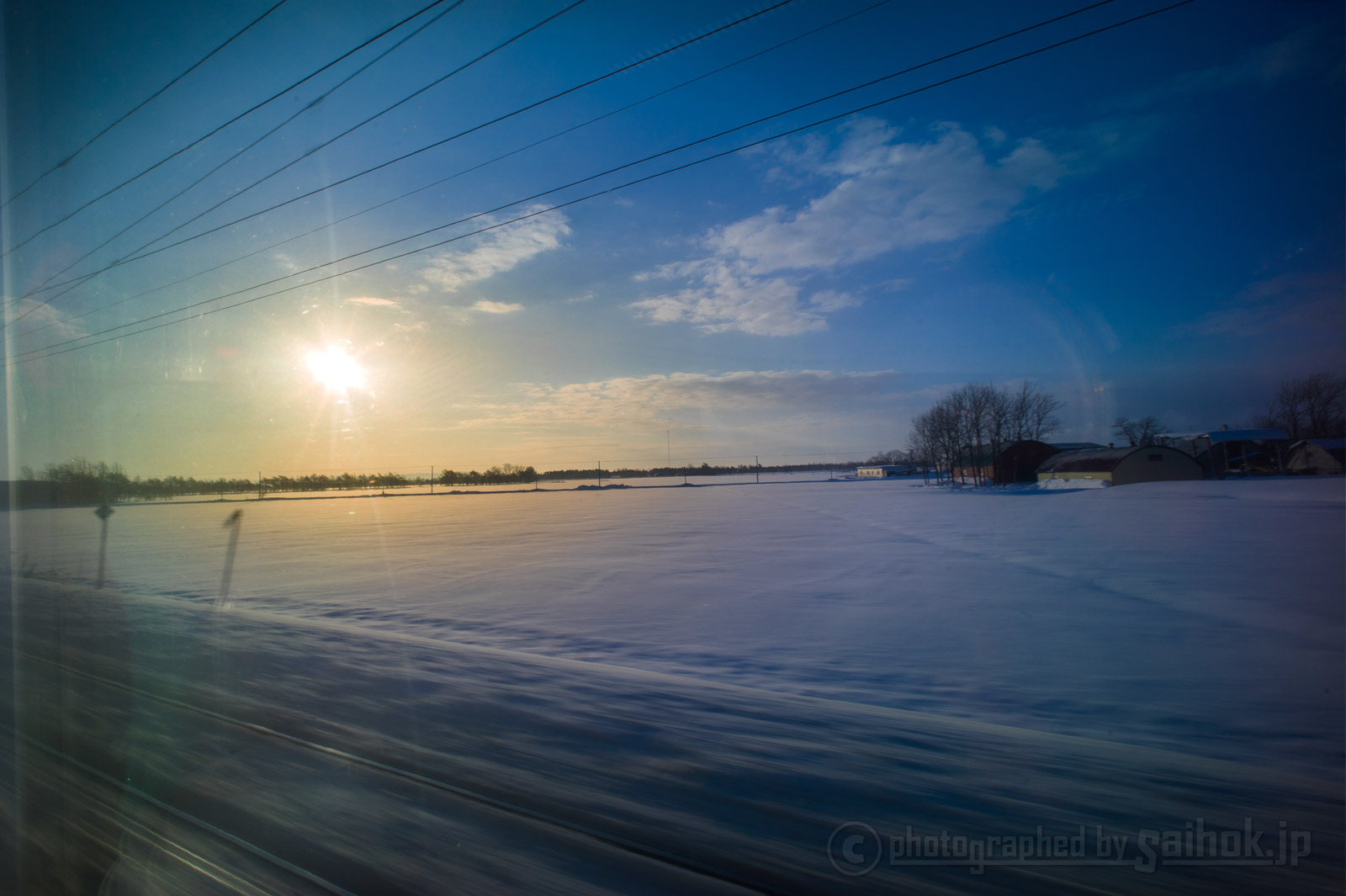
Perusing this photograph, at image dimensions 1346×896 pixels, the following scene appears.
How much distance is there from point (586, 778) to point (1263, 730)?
4735 mm

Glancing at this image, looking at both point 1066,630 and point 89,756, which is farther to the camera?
point 1066,630

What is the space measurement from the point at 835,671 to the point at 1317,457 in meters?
43.5

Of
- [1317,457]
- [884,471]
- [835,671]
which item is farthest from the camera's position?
[884,471]

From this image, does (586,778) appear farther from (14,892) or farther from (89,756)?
(89,756)

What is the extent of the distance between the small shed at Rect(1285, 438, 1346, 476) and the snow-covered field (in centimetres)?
2573

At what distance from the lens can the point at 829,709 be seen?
14.0 ft

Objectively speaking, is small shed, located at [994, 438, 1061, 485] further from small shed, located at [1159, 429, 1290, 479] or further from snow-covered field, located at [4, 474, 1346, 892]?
snow-covered field, located at [4, 474, 1346, 892]

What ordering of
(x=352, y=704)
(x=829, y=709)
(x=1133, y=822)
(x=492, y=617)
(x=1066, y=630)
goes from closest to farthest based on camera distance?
1. (x=1133, y=822)
2. (x=829, y=709)
3. (x=352, y=704)
4. (x=1066, y=630)
5. (x=492, y=617)

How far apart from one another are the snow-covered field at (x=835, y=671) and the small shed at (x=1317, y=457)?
25732mm

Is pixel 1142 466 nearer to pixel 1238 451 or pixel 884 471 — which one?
pixel 1238 451

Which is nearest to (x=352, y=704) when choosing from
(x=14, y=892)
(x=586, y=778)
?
(x=14, y=892)

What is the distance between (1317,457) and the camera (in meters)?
30.8

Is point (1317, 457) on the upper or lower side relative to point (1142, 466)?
upper

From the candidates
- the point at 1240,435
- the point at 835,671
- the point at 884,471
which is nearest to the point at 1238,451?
the point at 1240,435
